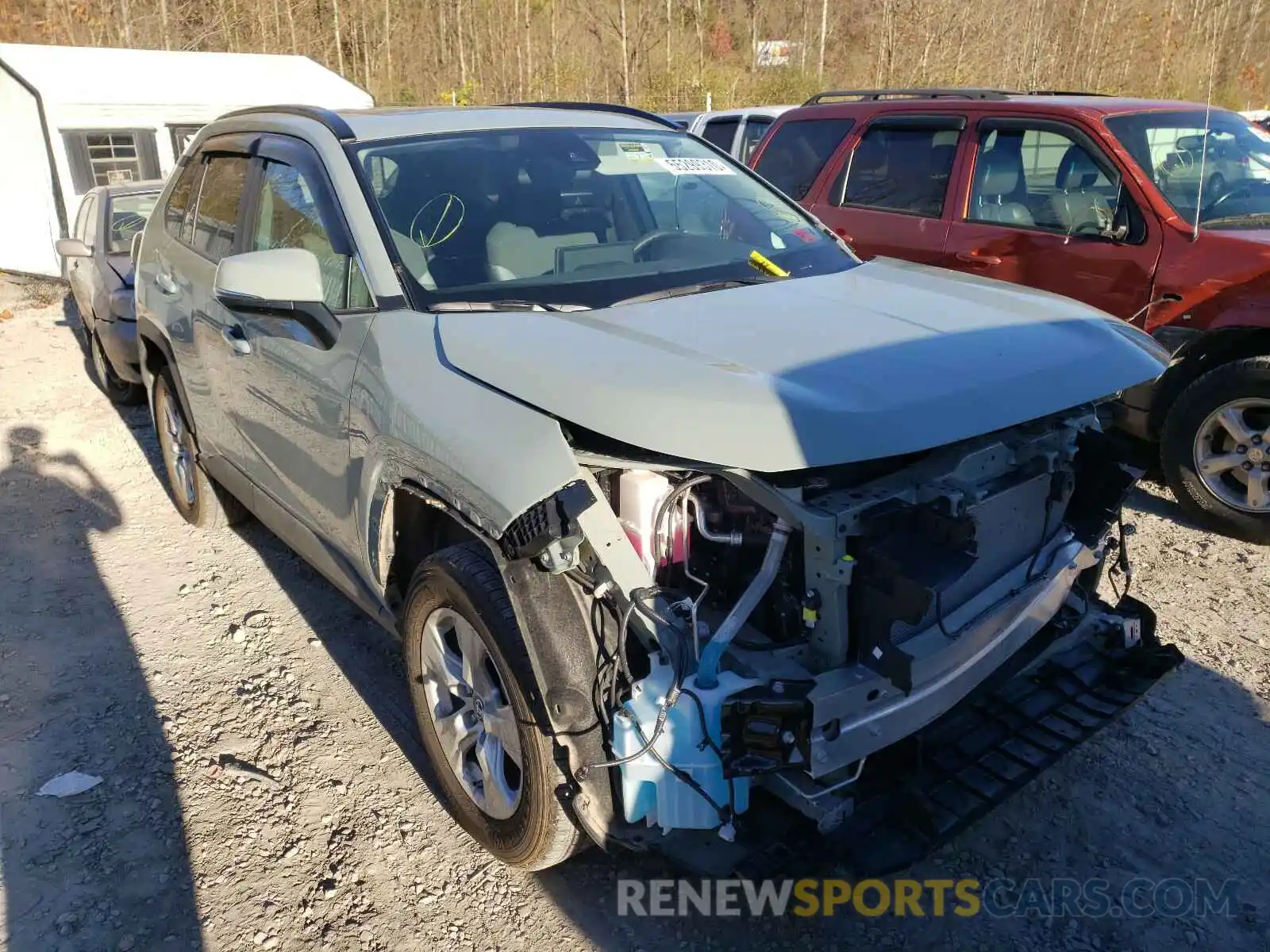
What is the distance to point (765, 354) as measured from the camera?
7.86ft

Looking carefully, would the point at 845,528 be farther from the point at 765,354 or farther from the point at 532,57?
the point at 532,57

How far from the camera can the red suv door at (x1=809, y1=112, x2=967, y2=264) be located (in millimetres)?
5676

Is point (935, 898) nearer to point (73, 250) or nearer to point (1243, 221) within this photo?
point (1243, 221)

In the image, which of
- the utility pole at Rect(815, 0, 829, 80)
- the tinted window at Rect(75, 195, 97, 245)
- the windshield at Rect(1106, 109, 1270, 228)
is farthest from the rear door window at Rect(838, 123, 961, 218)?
the utility pole at Rect(815, 0, 829, 80)

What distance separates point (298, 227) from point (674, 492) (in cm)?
187

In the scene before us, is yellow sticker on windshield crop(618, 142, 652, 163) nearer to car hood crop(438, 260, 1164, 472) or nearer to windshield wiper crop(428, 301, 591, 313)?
car hood crop(438, 260, 1164, 472)

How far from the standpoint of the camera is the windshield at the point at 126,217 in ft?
24.6

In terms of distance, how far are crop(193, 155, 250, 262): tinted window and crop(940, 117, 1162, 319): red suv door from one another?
12.4 feet

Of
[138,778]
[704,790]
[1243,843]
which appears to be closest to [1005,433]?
[704,790]

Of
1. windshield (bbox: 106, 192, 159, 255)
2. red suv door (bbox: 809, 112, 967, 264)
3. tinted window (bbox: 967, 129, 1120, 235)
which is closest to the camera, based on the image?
tinted window (bbox: 967, 129, 1120, 235)

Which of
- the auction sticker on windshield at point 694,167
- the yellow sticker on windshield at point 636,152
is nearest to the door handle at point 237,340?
the yellow sticker on windshield at point 636,152

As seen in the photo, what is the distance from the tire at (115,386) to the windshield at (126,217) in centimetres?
74

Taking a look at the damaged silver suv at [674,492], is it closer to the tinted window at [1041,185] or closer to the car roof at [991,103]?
the tinted window at [1041,185]

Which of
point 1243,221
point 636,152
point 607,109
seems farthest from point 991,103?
point 636,152
